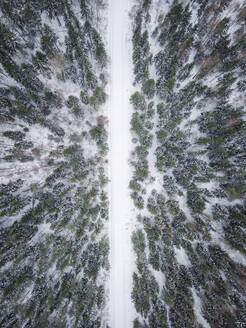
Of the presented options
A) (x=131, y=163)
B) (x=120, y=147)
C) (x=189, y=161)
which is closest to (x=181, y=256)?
(x=189, y=161)

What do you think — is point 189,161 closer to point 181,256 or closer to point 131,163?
point 131,163

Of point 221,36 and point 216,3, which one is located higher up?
point 216,3

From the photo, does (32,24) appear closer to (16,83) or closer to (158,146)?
(16,83)

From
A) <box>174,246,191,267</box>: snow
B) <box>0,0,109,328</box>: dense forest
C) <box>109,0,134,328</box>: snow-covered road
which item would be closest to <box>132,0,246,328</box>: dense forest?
<box>174,246,191,267</box>: snow

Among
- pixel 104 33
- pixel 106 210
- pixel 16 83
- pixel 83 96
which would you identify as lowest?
pixel 106 210

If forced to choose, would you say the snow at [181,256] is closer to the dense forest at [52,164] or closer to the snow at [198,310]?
the snow at [198,310]

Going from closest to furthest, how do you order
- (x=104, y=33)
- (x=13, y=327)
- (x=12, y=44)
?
(x=13, y=327)
(x=12, y=44)
(x=104, y=33)

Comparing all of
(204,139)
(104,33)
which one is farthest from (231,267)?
(104,33)
